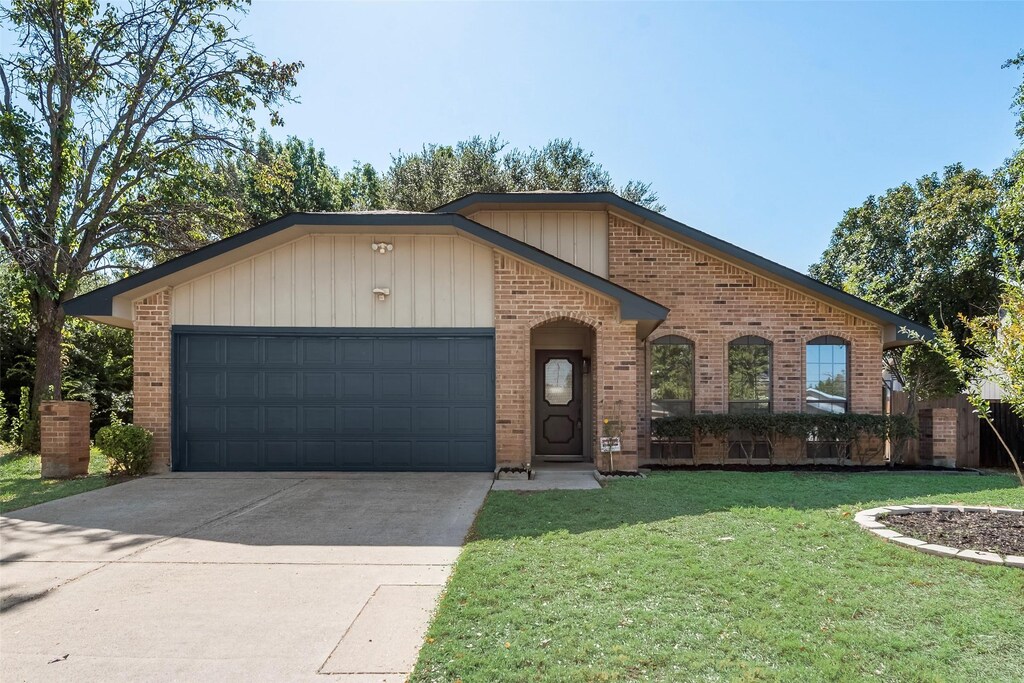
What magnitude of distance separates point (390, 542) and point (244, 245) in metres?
6.06

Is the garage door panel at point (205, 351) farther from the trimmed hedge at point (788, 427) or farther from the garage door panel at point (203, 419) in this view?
the trimmed hedge at point (788, 427)

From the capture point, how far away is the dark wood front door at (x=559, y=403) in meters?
13.1

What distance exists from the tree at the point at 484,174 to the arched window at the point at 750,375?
16356 mm

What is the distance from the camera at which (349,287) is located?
10.8 meters

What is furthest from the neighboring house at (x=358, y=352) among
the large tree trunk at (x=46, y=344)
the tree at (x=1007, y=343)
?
the large tree trunk at (x=46, y=344)

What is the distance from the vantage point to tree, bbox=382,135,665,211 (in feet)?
90.4

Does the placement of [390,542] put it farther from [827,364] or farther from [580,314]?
[827,364]

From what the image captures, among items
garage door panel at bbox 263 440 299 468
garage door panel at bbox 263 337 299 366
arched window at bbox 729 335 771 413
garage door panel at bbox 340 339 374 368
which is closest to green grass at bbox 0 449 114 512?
garage door panel at bbox 263 440 299 468

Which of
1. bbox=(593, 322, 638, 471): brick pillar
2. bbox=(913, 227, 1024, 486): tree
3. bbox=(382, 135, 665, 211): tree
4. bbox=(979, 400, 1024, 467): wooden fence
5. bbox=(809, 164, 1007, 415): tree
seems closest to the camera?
bbox=(913, 227, 1024, 486): tree

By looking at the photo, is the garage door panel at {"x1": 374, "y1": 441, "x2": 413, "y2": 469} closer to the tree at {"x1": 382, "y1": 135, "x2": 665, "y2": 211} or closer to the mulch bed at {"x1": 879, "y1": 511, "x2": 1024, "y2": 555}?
the mulch bed at {"x1": 879, "y1": 511, "x2": 1024, "y2": 555}

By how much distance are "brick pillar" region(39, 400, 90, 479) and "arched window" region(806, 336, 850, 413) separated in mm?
13073

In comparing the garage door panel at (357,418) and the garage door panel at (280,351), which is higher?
the garage door panel at (280,351)

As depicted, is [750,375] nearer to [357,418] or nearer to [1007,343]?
[1007,343]

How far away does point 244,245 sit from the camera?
10.3 metres
